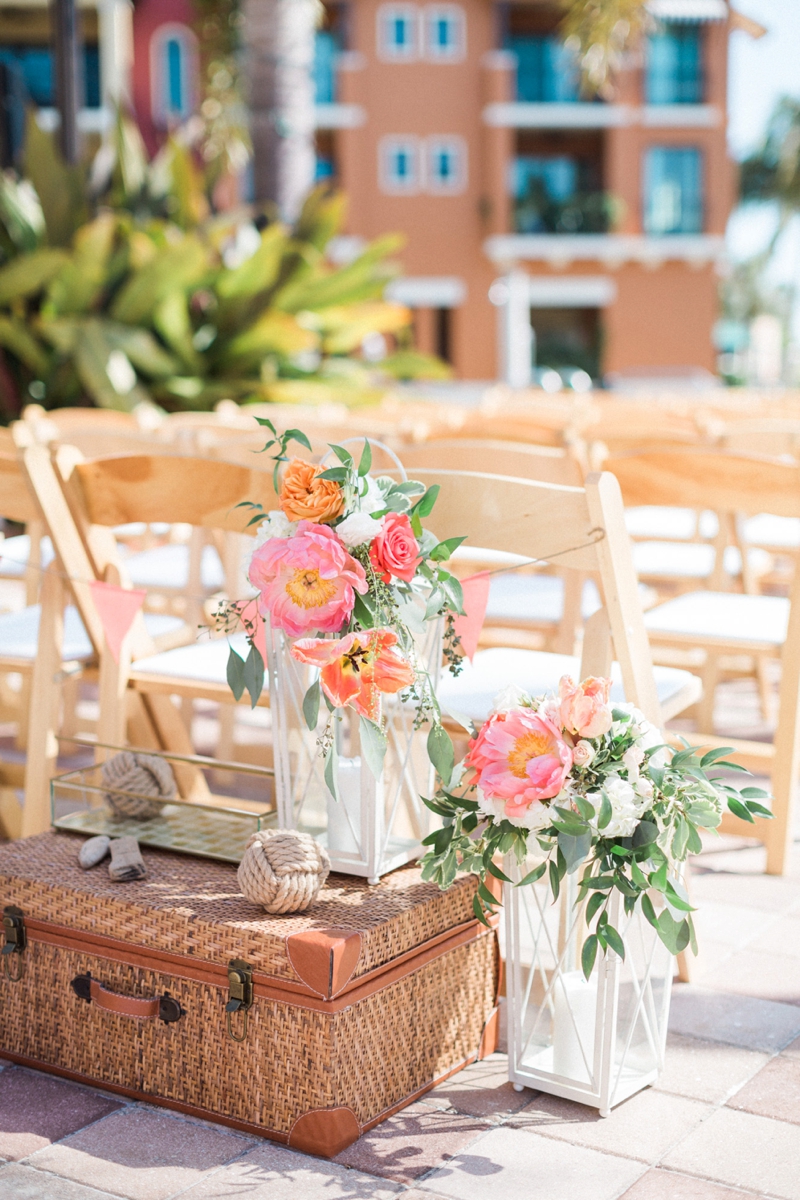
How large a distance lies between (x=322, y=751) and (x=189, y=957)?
1.06 ft

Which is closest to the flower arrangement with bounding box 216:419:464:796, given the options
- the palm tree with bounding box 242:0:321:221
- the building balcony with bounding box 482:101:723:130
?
the palm tree with bounding box 242:0:321:221

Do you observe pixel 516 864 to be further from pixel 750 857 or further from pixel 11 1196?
pixel 750 857

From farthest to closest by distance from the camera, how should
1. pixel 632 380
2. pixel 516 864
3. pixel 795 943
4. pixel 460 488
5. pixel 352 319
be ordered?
pixel 632 380
pixel 352 319
pixel 795 943
pixel 460 488
pixel 516 864

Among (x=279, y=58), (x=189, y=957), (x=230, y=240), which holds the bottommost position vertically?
(x=189, y=957)

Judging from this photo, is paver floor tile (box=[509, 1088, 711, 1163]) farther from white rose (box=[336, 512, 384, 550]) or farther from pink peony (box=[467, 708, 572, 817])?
white rose (box=[336, 512, 384, 550])

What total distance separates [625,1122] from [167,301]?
5870 mm

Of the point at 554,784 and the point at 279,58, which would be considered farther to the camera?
the point at 279,58

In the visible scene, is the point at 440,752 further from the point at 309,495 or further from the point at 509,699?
the point at 309,495

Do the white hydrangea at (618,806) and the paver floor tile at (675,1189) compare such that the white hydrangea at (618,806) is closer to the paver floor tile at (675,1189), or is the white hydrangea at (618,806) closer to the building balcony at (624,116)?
the paver floor tile at (675,1189)

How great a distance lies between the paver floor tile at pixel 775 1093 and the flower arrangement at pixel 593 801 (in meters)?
0.26

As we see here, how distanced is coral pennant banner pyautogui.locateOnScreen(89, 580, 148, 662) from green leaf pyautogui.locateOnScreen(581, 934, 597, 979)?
0.98m

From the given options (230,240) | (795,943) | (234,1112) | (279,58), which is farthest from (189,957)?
(279,58)

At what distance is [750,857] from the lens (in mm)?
2896

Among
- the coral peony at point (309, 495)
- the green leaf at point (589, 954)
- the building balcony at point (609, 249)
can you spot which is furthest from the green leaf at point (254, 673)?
the building balcony at point (609, 249)
